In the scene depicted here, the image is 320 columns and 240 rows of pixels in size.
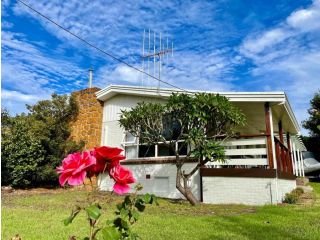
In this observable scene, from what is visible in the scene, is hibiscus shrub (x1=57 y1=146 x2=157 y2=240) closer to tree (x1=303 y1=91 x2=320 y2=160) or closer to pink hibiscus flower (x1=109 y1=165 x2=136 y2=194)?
pink hibiscus flower (x1=109 y1=165 x2=136 y2=194)

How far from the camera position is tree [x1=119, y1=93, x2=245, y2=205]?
9367mm

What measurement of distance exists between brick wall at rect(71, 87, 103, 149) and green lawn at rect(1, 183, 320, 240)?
20.2ft

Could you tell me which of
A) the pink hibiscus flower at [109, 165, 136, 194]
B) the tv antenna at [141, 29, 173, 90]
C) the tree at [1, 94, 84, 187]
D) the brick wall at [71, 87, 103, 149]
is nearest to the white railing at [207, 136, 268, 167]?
the tv antenna at [141, 29, 173, 90]

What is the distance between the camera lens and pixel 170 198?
39.1ft

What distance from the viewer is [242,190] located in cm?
1015

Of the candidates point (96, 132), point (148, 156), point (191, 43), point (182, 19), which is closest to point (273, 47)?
point (191, 43)

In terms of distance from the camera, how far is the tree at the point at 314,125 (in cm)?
2518

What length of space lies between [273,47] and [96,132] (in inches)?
394

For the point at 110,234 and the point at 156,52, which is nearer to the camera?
the point at 110,234

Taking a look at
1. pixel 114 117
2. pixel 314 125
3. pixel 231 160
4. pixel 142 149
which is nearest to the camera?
pixel 231 160

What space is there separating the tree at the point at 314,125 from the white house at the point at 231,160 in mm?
11951

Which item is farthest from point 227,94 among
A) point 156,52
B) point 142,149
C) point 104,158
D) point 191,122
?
point 104,158

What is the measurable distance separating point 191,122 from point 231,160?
7.34 feet

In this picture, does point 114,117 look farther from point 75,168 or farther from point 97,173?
point 75,168
